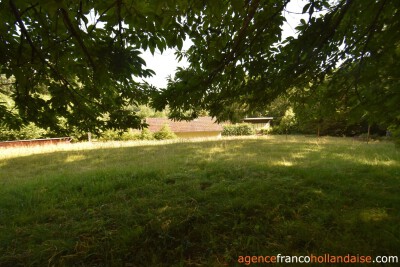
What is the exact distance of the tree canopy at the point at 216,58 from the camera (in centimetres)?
301

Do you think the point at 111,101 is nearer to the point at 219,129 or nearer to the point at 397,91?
the point at 397,91

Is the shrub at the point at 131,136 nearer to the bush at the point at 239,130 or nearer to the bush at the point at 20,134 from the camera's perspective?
the bush at the point at 20,134

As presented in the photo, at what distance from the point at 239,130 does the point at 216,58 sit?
1229 inches

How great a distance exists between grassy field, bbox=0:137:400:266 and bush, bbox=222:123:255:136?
27079 millimetres

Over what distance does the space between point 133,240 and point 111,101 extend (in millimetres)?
2212

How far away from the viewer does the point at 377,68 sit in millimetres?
3260

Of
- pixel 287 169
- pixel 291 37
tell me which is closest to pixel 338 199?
pixel 287 169

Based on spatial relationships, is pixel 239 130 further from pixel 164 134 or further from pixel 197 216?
pixel 197 216

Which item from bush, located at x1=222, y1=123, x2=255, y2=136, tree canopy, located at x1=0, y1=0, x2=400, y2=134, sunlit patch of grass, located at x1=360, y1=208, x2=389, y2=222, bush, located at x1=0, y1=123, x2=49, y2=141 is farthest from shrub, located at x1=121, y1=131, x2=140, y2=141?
sunlit patch of grass, located at x1=360, y1=208, x2=389, y2=222

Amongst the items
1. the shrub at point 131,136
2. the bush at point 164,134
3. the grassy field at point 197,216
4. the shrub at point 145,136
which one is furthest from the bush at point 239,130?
the grassy field at point 197,216

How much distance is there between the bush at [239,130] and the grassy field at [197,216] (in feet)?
88.8

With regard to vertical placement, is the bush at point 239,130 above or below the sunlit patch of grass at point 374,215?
above

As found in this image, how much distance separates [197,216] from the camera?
4.38 metres

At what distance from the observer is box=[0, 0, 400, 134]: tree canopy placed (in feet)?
9.88
